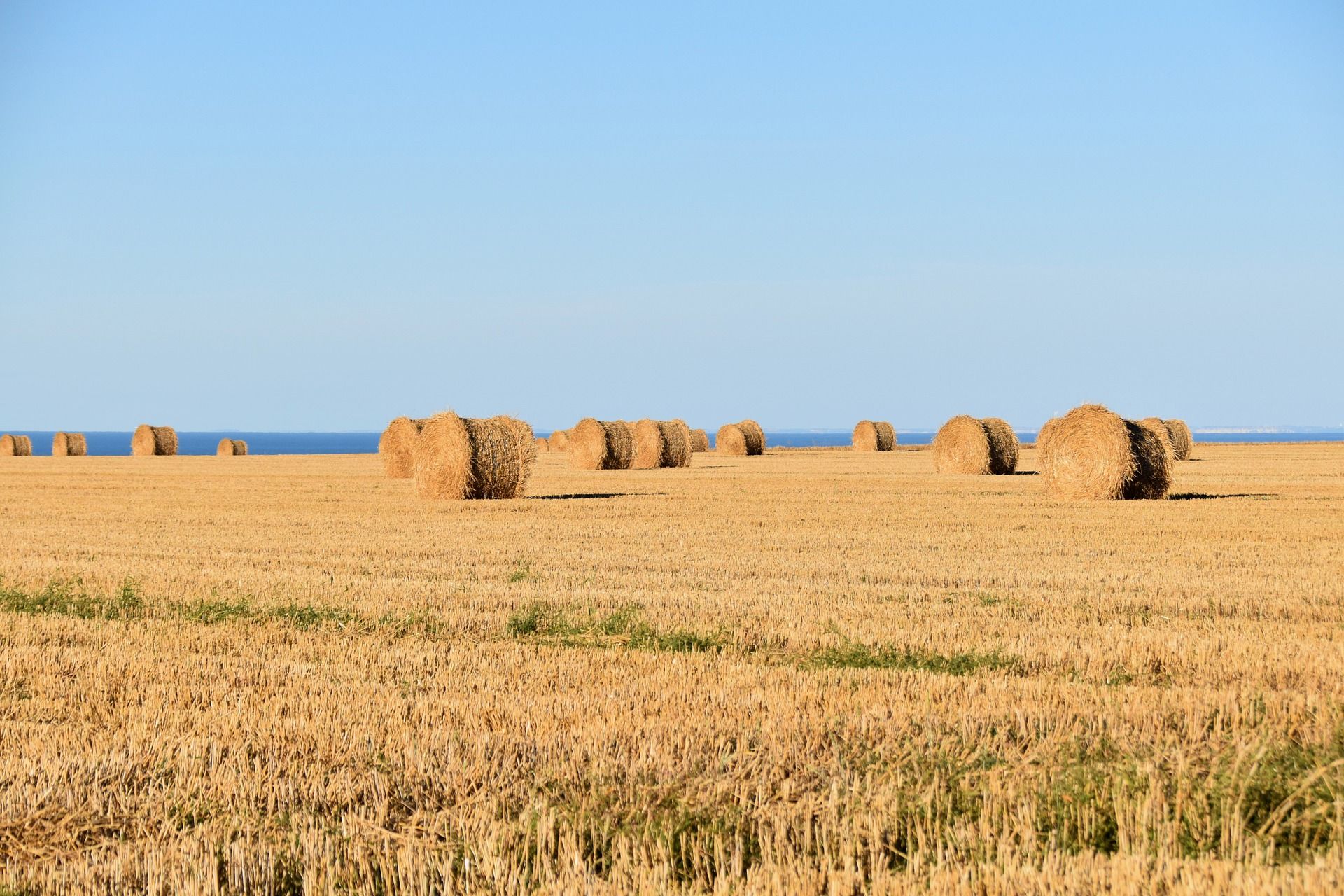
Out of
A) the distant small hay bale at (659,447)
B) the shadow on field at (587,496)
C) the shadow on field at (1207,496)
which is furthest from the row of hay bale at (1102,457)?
the distant small hay bale at (659,447)

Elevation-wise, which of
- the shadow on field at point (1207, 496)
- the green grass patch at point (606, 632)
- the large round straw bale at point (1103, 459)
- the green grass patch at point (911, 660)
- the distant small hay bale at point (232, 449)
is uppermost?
the distant small hay bale at point (232, 449)

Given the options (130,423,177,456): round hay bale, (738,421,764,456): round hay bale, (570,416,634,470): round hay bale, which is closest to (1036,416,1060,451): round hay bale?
(570,416,634,470): round hay bale

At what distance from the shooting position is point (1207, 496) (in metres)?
23.6

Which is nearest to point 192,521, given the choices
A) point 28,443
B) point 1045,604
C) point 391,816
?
point 1045,604

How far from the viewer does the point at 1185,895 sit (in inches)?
139

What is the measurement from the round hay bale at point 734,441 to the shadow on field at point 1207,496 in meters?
26.9

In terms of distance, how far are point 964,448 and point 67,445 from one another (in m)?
43.7

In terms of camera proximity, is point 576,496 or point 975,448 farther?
point 975,448

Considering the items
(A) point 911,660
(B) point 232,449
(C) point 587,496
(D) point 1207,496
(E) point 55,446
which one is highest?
(E) point 55,446

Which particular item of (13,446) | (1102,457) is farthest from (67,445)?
(1102,457)

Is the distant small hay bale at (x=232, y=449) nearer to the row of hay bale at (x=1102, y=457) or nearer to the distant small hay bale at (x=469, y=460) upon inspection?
the distant small hay bale at (x=469, y=460)

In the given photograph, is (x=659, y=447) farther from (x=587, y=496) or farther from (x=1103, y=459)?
(x=1103, y=459)

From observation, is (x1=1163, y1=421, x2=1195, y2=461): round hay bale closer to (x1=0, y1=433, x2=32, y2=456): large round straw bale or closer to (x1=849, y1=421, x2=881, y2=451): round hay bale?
(x1=849, y1=421, x2=881, y2=451): round hay bale

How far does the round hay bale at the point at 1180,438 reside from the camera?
41312mm
